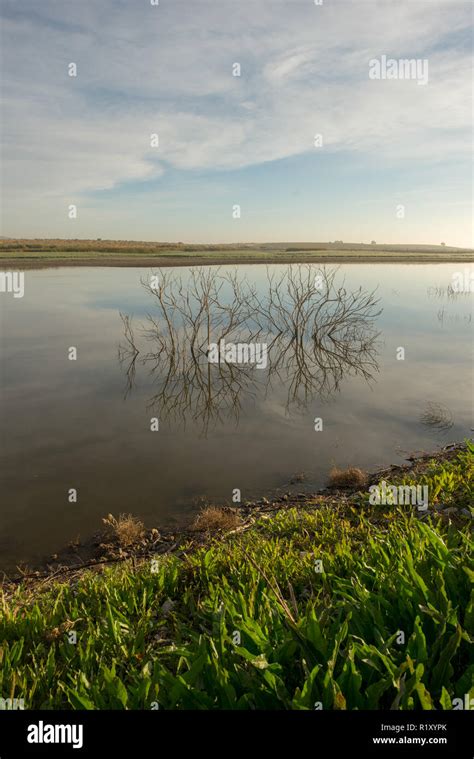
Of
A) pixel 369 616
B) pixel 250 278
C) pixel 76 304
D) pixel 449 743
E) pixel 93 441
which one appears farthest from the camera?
pixel 250 278

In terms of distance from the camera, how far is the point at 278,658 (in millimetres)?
2379

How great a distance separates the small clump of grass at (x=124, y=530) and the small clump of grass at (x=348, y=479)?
298cm

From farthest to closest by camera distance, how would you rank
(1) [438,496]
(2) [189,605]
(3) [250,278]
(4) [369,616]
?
1. (3) [250,278]
2. (1) [438,496]
3. (2) [189,605]
4. (4) [369,616]

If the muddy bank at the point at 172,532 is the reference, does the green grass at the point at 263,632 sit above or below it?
above

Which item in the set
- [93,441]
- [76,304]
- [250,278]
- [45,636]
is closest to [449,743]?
[45,636]

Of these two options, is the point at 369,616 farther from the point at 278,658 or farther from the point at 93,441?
the point at 93,441

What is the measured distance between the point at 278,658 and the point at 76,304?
22447 millimetres

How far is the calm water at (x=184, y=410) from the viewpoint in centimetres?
730

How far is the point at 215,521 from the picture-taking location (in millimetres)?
5945

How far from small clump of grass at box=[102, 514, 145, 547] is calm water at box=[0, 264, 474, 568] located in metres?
0.35

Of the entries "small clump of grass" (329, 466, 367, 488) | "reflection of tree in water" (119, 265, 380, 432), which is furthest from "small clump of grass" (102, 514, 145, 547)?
"reflection of tree in water" (119, 265, 380, 432)
